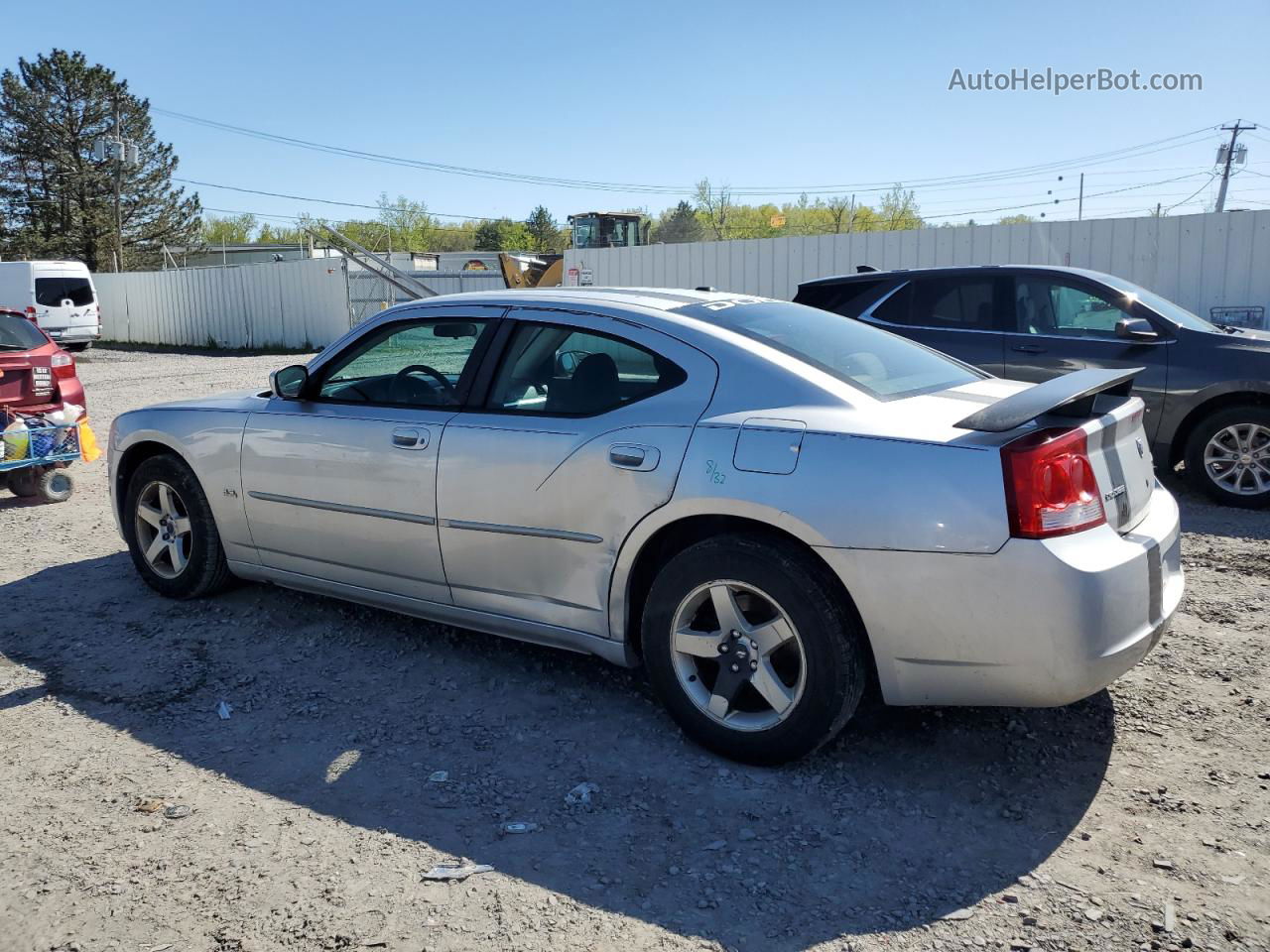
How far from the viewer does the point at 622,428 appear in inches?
141

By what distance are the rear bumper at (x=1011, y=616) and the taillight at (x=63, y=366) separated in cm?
733

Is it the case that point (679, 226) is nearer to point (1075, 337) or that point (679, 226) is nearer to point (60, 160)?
point (60, 160)

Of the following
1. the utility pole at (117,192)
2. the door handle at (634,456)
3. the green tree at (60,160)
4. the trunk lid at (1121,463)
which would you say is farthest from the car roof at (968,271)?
the green tree at (60,160)

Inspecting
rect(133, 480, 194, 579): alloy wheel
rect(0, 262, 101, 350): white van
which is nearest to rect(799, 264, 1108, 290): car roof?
rect(133, 480, 194, 579): alloy wheel

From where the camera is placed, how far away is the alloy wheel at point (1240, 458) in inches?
279

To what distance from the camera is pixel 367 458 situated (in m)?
4.25

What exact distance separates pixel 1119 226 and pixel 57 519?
1332 centimetres

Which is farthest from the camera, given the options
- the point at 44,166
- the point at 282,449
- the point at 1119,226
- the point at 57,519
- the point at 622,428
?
the point at 44,166

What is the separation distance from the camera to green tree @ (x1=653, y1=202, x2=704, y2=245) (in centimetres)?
5904

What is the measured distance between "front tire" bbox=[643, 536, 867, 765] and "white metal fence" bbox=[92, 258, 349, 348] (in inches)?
973

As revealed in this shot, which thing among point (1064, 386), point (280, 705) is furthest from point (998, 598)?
point (280, 705)

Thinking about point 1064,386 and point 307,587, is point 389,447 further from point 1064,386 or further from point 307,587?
point 1064,386

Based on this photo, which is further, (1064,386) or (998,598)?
(1064,386)

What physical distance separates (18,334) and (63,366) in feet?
1.38
